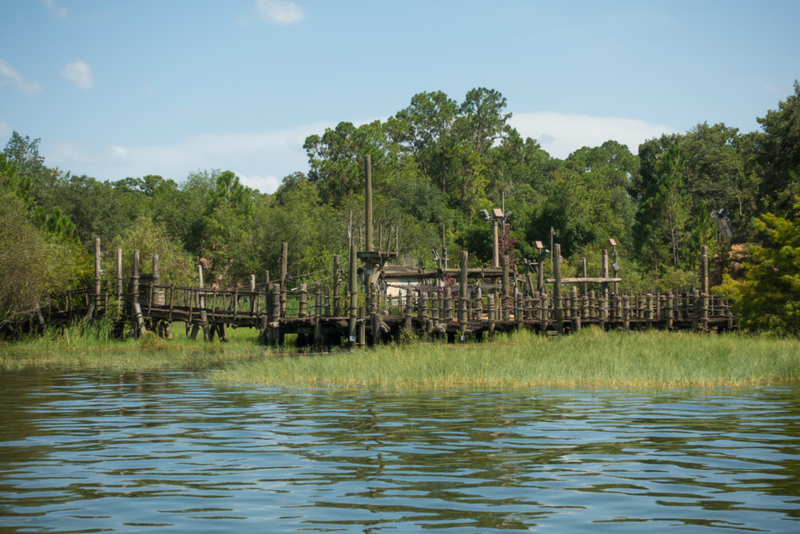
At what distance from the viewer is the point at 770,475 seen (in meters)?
7.09

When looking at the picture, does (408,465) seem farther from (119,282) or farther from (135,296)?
(119,282)

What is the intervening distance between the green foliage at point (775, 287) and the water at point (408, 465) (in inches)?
506

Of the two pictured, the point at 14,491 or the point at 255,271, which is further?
the point at 255,271

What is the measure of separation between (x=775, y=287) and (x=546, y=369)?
13.0 m

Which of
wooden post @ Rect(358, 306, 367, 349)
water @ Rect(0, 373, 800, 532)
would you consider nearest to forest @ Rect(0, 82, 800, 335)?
wooden post @ Rect(358, 306, 367, 349)

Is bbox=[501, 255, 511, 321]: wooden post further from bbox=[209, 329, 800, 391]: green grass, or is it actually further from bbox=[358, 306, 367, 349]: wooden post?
bbox=[209, 329, 800, 391]: green grass

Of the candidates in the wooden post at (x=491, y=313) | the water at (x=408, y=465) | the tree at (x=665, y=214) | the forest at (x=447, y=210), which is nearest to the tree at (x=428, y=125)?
the forest at (x=447, y=210)

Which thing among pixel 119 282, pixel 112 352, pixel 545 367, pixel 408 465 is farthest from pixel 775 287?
pixel 119 282

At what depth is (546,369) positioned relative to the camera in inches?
658

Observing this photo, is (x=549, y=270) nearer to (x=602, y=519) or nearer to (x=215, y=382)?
(x=215, y=382)

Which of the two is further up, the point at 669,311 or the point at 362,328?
the point at 669,311

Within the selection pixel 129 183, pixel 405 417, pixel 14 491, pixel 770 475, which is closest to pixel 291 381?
pixel 405 417

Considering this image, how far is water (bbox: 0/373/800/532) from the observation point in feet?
19.2

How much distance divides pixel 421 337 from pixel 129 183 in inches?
3568
